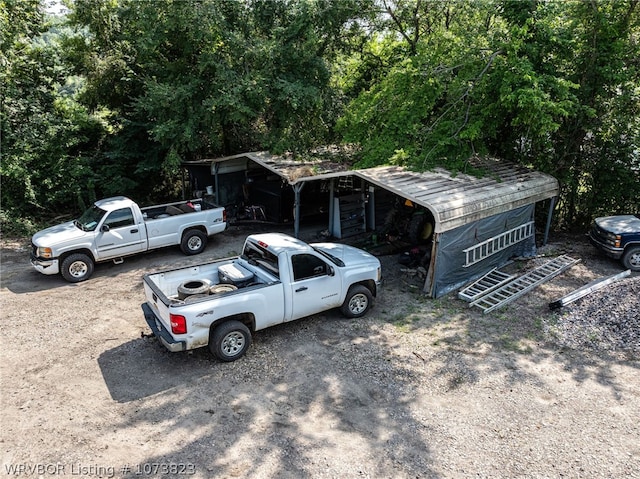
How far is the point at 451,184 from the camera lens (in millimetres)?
11383

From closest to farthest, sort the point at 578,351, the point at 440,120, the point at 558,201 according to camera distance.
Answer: the point at 578,351, the point at 440,120, the point at 558,201

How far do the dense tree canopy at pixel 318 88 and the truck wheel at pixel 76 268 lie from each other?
4837mm

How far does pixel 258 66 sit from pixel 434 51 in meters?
5.54

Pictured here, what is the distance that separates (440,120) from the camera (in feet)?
43.7

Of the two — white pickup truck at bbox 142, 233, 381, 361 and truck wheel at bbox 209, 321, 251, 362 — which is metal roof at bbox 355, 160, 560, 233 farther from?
truck wheel at bbox 209, 321, 251, 362

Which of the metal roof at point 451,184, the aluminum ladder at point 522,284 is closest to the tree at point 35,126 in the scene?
the metal roof at point 451,184

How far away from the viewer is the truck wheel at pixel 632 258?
1166 centimetres

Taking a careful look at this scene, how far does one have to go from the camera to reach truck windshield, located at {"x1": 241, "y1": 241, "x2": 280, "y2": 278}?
828cm

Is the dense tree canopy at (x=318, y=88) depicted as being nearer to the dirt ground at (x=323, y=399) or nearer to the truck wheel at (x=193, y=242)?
the truck wheel at (x=193, y=242)

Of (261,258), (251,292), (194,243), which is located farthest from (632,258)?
(194,243)

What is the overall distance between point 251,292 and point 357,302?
8.43 feet

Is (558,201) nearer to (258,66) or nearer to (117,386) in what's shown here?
(258,66)

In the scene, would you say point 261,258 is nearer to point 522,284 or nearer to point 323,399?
point 323,399

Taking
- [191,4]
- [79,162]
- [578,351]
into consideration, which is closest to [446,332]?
[578,351]
